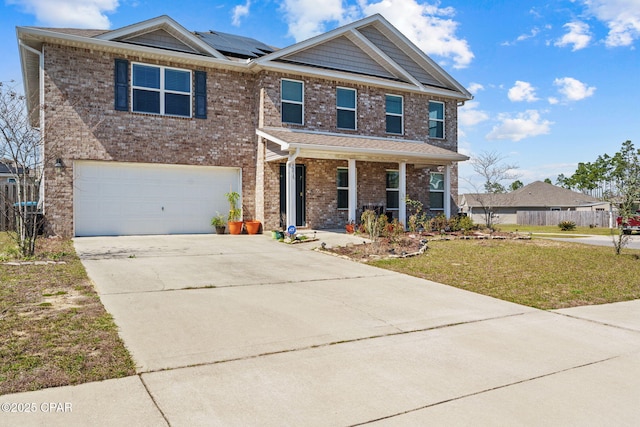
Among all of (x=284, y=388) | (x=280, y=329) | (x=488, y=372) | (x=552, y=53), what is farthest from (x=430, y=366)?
(x=552, y=53)

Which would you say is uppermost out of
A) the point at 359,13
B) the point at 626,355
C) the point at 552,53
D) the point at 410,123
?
the point at 359,13

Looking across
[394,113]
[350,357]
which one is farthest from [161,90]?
[350,357]

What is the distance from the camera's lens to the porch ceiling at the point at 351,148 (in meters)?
14.1

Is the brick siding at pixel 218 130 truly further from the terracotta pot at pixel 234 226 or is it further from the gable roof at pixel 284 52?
the terracotta pot at pixel 234 226

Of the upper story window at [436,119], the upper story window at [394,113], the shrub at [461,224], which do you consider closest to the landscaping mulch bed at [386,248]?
the shrub at [461,224]

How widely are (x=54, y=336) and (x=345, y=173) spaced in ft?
44.7

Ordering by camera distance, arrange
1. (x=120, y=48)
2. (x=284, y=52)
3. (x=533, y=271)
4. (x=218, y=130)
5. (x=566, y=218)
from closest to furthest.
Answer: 1. (x=533, y=271)
2. (x=120, y=48)
3. (x=218, y=130)
4. (x=284, y=52)
5. (x=566, y=218)

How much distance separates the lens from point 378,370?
4.00 metres

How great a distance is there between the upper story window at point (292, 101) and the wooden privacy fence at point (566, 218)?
101ft

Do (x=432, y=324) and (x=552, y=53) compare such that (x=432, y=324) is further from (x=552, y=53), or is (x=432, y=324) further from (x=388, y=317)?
(x=552, y=53)

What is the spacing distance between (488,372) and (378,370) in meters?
1.00

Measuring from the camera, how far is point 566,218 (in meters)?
38.2

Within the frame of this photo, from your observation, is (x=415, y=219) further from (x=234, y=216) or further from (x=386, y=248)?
(x=234, y=216)

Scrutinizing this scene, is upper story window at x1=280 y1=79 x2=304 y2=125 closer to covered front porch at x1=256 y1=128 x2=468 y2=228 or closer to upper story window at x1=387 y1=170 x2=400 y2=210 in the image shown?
covered front porch at x1=256 y1=128 x2=468 y2=228
